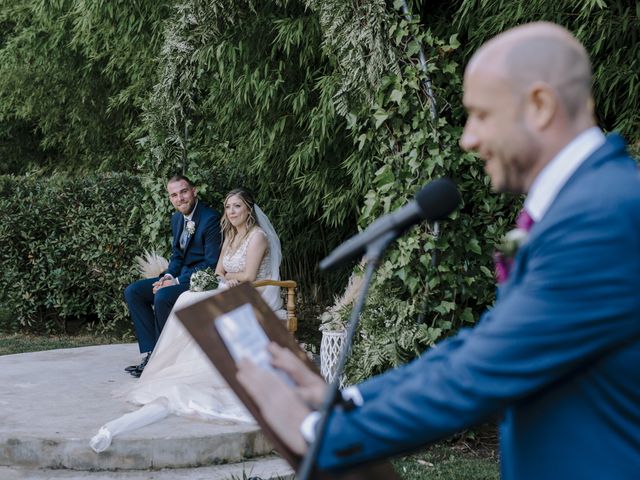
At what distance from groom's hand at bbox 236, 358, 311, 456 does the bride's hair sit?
5.95 m

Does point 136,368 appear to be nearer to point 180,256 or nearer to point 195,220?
point 180,256

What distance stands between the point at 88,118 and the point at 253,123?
182 inches

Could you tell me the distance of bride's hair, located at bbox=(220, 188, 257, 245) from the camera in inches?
293

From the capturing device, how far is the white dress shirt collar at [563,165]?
137 cm

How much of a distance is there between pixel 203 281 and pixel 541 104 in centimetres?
600

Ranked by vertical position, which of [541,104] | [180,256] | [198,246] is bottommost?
[180,256]

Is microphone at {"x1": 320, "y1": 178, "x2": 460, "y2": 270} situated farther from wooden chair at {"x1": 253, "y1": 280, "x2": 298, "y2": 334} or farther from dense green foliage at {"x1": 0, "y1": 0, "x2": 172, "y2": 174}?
dense green foliage at {"x1": 0, "y1": 0, "x2": 172, "y2": 174}

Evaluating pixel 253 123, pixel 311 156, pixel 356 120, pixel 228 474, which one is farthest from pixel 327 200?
pixel 228 474

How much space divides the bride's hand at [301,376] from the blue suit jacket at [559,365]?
0.29 ft

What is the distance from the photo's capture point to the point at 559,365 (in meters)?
1.30

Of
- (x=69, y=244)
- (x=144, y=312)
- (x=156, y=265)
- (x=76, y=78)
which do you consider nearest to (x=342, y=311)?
(x=144, y=312)

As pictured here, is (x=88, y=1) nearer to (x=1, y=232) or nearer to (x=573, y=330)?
(x=1, y=232)

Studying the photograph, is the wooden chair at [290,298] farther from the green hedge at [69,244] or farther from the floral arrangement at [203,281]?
the green hedge at [69,244]

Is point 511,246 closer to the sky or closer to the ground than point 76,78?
closer to the sky
